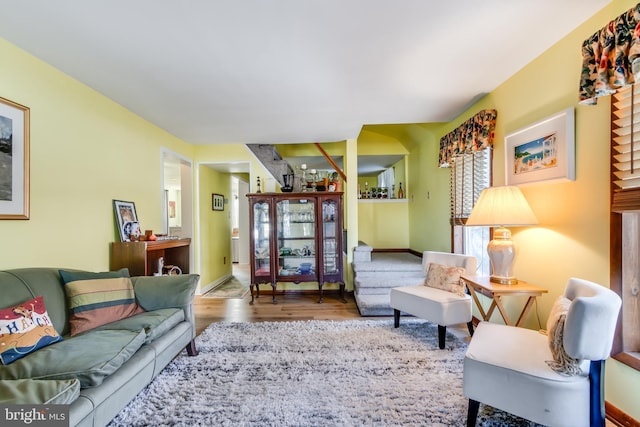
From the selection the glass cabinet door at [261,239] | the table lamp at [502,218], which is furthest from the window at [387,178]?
the table lamp at [502,218]

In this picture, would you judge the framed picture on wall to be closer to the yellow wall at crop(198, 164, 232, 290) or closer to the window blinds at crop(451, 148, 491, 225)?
the yellow wall at crop(198, 164, 232, 290)

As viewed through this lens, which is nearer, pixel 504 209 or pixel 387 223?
pixel 504 209

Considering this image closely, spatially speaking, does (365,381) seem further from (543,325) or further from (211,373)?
(543,325)

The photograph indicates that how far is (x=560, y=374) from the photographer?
127cm

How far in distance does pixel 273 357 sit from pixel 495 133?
2810 mm

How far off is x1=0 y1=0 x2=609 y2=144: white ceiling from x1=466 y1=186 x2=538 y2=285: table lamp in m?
0.88

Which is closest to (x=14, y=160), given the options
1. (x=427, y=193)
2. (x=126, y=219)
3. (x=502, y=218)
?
(x=126, y=219)

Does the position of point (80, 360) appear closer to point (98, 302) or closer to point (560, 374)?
point (98, 302)

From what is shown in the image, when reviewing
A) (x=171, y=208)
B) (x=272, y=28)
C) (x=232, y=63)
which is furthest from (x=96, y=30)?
(x=171, y=208)

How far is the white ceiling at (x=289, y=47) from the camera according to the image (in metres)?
1.49

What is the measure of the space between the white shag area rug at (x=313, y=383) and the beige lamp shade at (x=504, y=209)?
44.8 inches

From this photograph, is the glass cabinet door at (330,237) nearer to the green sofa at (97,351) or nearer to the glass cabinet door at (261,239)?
the glass cabinet door at (261,239)

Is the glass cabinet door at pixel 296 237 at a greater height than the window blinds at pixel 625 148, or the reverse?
the window blinds at pixel 625 148

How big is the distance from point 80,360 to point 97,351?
0.09 metres
